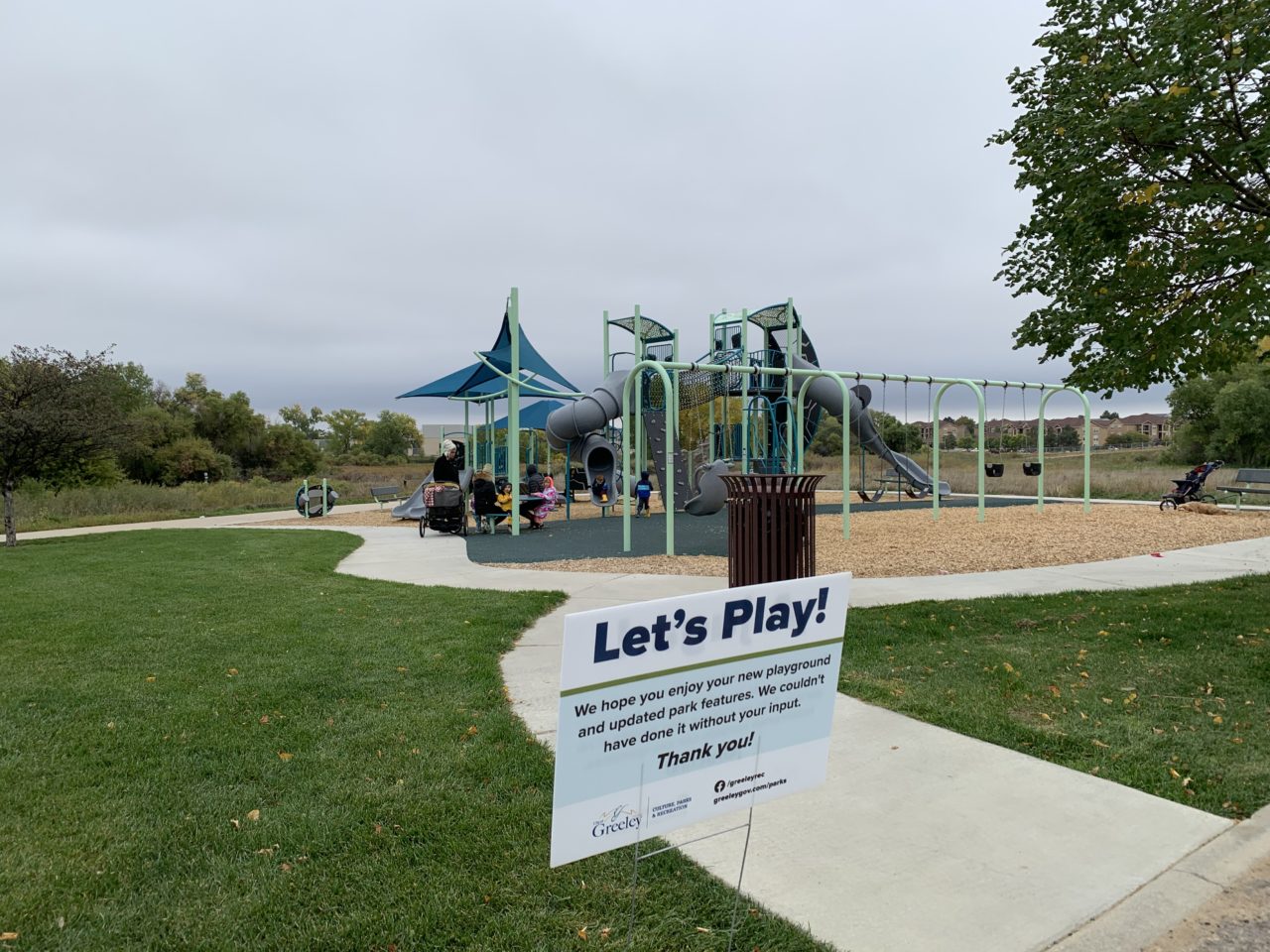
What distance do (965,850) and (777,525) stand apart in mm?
2852

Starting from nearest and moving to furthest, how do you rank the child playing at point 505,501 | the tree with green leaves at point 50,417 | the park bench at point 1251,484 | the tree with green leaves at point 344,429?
the tree with green leaves at point 50,417, the child playing at point 505,501, the park bench at point 1251,484, the tree with green leaves at point 344,429

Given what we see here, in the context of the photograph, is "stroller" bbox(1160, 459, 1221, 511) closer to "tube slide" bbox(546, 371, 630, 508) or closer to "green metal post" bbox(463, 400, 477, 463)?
"tube slide" bbox(546, 371, 630, 508)

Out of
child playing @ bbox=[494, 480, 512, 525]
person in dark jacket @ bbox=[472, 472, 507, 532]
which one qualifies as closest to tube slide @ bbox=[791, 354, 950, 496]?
child playing @ bbox=[494, 480, 512, 525]

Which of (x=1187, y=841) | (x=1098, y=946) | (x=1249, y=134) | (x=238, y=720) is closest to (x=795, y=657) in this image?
(x=1098, y=946)

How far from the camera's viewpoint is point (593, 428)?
2020 centimetres

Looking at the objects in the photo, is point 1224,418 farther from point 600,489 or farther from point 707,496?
point 707,496

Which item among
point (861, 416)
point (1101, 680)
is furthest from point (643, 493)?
point (1101, 680)

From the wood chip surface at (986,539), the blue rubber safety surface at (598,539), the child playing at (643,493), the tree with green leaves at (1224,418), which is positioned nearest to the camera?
the wood chip surface at (986,539)

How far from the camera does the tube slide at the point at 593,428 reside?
65.3 ft

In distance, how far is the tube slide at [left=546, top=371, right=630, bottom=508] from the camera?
1989 centimetres

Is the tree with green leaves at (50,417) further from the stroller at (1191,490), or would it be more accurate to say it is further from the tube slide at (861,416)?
the stroller at (1191,490)

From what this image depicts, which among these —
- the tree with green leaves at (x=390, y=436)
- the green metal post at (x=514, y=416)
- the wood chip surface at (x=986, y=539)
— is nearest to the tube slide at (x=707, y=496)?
the wood chip surface at (x=986, y=539)

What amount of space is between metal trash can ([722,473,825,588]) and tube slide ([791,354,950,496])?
1467 centimetres

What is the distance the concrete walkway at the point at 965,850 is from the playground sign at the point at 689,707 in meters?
0.49
